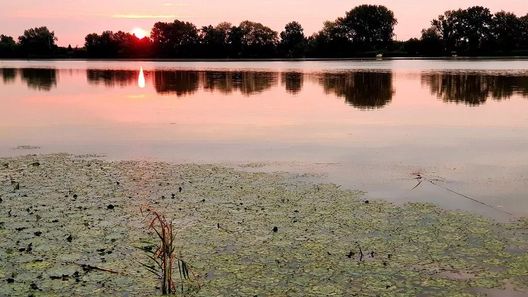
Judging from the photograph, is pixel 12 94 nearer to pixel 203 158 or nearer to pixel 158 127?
pixel 158 127

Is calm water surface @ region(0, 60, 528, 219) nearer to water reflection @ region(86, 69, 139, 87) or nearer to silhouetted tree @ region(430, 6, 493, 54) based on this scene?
water reflection @ region(86, 69, 139, 87)

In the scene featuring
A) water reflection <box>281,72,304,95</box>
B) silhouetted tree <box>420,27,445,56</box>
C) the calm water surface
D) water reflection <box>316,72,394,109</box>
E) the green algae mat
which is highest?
silhouetted tree <box>420,27,445,56</box>

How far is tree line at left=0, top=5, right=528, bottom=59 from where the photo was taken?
143000 millimetres

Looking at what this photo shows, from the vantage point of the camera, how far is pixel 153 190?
10281mm

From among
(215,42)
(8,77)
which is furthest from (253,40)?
(8,77)

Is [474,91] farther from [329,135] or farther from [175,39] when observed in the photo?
[175,39]

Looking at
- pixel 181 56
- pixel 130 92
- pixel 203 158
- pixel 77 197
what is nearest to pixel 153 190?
pixel 77 197

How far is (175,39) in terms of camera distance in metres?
159

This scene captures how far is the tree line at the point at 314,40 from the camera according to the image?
14300 centimetres

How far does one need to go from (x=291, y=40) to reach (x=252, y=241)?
153 m

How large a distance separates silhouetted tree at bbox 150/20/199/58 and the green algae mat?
147m

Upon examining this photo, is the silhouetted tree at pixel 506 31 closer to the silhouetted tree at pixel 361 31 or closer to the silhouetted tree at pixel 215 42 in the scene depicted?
the silhouetted tree at pixel 361 31

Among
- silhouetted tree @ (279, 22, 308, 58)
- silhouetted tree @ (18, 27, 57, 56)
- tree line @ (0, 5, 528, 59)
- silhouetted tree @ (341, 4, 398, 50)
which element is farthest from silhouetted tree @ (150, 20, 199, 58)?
silhouetted tree @ (341, 4, 398, 50)

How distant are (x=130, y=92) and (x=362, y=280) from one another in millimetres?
29171
